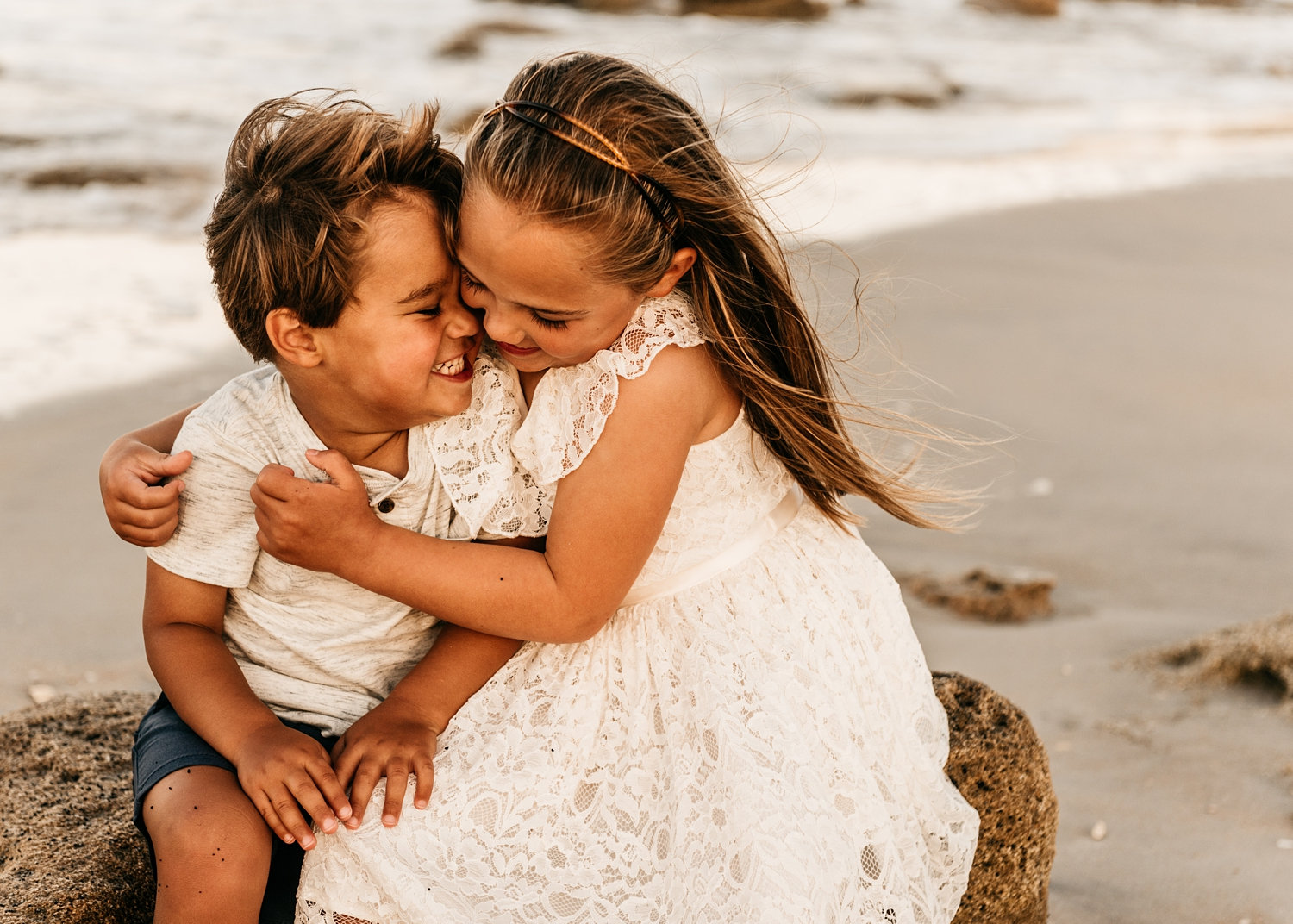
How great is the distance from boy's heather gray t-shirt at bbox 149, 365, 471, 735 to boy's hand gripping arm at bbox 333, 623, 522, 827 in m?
0.09

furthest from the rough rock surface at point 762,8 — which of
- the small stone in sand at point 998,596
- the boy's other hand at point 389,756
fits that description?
the boy's other hand at point 389,756

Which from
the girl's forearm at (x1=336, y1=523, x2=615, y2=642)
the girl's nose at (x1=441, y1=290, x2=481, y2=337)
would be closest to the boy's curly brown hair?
the girl's nose at (x1=441, y1=290, x2=481, y2=337)

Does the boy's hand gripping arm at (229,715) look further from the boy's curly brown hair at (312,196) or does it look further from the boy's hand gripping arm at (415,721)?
the boy's curly brown hair at (312,196)

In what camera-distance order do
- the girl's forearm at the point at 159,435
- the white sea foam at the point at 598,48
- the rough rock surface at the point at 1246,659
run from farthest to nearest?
1. the white sea foam at the point at 598,48
2. the rough rock surface at the point at 1246,659
3. the girl's forearm at the point at 159,435

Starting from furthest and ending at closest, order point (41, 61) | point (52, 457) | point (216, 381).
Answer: point (41, 61), point (216, 381), point (52, 457)

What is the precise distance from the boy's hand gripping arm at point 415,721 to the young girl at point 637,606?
0.03 m

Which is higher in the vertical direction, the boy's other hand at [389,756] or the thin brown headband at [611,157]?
the thin brown headband at [611,157]

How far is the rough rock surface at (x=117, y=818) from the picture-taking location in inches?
76.5

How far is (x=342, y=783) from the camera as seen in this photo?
1.77 meters

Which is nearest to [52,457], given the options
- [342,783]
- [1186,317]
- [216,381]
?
[216,381]

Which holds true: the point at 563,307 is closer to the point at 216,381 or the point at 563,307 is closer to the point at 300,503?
the point at 300,503

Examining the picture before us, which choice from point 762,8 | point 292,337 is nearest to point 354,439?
point 292,337

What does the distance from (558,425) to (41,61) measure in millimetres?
11232

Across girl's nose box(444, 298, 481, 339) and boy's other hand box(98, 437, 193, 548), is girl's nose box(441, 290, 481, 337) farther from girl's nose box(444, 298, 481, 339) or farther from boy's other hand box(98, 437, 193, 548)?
boy's other hand box(98, 437, 193, 548)
